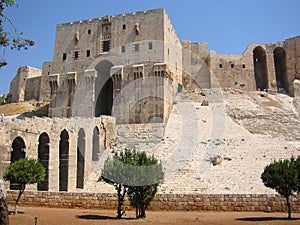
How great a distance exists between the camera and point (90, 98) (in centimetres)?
3334

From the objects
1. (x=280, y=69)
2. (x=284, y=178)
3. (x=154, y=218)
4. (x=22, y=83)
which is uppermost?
(x=280, y=69)

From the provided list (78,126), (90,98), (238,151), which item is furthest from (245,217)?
(90,98)

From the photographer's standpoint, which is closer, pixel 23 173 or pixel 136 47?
pixel 23 173

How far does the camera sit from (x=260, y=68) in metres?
49.7

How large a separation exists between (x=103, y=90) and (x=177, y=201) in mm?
23529

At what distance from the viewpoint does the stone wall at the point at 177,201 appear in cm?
1384

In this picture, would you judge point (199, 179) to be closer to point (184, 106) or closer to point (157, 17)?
point (184, 106)

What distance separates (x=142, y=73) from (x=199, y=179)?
15.0 metres

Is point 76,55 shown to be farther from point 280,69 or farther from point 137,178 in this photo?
point 280,69

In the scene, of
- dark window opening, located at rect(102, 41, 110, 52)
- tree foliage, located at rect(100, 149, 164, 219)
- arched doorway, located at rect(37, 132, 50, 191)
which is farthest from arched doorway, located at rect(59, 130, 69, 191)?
dark window opening, located at rect(102, 41, 110, 52)

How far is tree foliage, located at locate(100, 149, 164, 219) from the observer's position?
42.1ft

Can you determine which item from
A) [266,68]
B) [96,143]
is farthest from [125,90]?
[266,68]

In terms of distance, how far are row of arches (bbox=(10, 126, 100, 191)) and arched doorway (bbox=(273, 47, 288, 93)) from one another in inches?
1248

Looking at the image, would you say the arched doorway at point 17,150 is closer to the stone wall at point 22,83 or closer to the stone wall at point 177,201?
the stone wall at point 177,201
